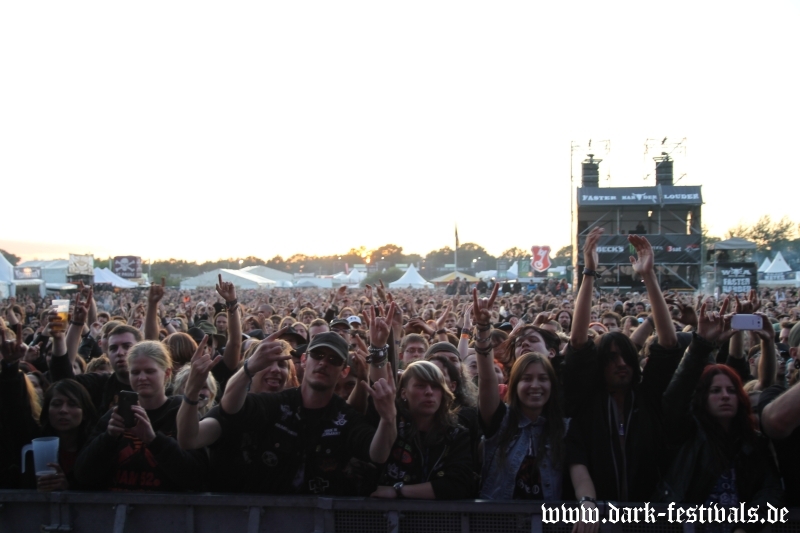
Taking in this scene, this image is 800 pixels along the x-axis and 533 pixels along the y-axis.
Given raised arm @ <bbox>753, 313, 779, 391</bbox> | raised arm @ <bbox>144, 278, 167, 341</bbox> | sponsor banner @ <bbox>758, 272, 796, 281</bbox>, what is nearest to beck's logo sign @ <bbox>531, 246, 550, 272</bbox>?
sponsor banner @ <bbox>758, 272, 796, 281</bbox>

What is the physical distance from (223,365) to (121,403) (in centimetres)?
200

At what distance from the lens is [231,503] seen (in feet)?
10.2

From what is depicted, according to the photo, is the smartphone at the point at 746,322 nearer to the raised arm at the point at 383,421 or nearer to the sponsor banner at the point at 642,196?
the raised arm at the point at 383,421

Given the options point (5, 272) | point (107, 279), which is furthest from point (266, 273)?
point (5, 272)

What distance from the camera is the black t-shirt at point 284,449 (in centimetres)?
328

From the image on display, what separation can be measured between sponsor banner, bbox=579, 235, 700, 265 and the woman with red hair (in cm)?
2325

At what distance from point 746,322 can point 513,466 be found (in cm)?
147

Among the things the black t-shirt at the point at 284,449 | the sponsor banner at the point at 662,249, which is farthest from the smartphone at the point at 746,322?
the sponsor banner at the point at 662,249

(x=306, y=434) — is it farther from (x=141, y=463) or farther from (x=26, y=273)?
(x=26, y=273)

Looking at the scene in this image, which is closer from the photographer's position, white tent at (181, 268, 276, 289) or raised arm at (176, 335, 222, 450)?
raised arm at (176, 335, 222, 450)

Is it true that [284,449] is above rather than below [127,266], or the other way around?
below

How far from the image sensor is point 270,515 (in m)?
3.11

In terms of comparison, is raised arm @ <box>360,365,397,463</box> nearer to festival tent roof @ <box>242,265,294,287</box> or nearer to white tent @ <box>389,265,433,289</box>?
white tent @ <box>389,265,433,289</box>

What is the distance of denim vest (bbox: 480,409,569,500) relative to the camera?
3.22 metres
